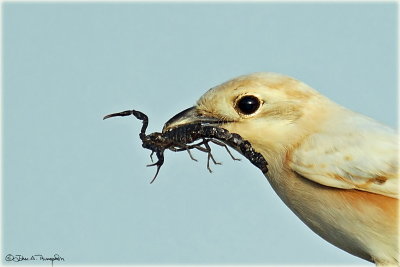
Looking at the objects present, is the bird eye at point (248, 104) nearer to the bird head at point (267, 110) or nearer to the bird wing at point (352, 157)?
the bird head at point (267, 110)

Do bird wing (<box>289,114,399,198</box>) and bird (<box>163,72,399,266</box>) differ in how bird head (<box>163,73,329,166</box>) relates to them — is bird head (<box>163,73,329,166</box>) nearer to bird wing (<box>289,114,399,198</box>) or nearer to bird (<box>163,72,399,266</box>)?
bird (<box>163,72,399,266</box>)

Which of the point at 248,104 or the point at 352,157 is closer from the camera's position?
the point at 352,157

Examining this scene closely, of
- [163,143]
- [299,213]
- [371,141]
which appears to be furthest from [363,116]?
[163,143]

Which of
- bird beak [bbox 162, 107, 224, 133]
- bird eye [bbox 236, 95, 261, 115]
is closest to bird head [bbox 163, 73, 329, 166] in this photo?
bird eye [bbox 236, 95, 261, 115]

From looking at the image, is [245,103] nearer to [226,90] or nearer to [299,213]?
[226,90]

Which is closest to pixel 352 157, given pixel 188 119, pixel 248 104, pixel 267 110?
pixel 267 110

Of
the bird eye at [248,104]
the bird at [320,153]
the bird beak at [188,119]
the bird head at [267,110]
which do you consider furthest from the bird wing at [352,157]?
the bird beak at [188,119]

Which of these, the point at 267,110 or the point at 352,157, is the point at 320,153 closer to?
the point at 352,157
